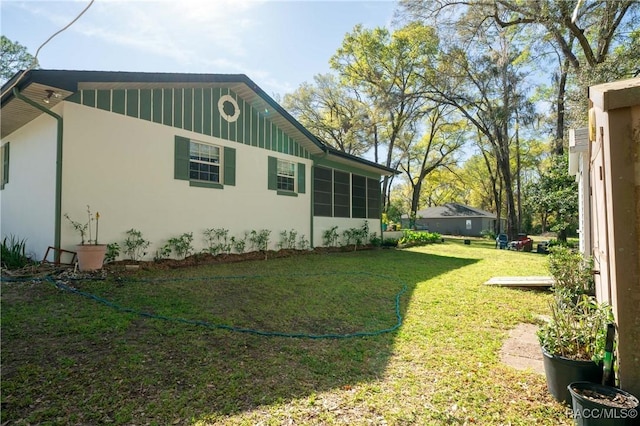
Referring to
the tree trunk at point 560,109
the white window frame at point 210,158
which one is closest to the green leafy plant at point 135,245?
the white window frame at point 210,158

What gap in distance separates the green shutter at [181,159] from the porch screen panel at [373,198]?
330 inches

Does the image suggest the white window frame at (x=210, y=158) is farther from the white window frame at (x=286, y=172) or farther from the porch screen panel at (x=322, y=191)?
the porch screen panel at (x=322, y=191)

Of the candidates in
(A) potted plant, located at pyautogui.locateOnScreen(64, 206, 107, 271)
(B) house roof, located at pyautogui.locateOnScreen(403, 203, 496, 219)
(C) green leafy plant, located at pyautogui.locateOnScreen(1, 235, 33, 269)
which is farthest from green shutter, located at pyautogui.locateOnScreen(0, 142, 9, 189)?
(B) house roof, located at pyautogui.locateOnScreen(403, 203, 496, 219)

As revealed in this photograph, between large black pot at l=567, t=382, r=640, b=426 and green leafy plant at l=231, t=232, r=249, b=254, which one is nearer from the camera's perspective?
large black pot at l=567, t=382, r=640, b=426

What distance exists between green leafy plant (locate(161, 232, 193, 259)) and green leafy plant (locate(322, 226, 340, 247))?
5.22m

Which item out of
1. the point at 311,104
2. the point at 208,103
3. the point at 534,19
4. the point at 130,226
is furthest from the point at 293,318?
the point at 311,104

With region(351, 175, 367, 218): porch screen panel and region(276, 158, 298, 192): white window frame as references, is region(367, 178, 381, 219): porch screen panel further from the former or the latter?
region(276, 158, 298, 192): white window frame

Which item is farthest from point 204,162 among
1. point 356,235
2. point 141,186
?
point 356,235

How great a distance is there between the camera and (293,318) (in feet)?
14.4

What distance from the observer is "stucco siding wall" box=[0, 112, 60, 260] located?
640 cm

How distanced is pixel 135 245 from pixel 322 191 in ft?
21.9

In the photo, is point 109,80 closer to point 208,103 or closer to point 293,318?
point 208,103

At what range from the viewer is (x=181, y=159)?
793 cm

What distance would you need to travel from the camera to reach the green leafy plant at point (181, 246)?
7.63 meters
